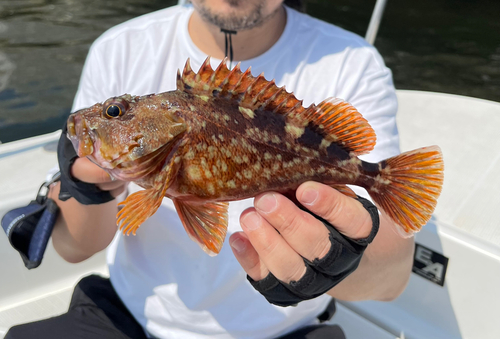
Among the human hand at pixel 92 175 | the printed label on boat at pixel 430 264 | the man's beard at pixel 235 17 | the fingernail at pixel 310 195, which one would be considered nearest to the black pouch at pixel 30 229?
the human hand at pixel 92 175

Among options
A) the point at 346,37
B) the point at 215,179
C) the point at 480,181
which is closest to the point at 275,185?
the point at 215,179

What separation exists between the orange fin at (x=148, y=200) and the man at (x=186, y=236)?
67 centimetres

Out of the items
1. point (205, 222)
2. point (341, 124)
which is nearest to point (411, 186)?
point (341, 124)

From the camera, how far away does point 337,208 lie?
1.98 m

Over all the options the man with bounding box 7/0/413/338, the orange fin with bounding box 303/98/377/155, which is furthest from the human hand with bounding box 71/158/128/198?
the orange fin with bounding box 303/98/377/155

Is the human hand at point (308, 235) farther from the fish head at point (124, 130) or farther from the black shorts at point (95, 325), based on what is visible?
the black shorts at point (95, 325)

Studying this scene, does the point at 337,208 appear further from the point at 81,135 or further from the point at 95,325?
the point at 95,325

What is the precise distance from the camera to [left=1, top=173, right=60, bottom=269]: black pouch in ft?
9.34

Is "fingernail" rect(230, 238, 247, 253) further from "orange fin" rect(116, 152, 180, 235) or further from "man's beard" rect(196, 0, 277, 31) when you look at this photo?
"man's beard" rect(196, 0, 277, 31)

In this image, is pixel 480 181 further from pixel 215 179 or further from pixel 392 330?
pixel 215 179

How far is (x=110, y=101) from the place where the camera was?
1.90 metres

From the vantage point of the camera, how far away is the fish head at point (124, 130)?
185 cm

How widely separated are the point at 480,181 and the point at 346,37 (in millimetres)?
2288

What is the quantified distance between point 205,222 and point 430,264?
105 inches
